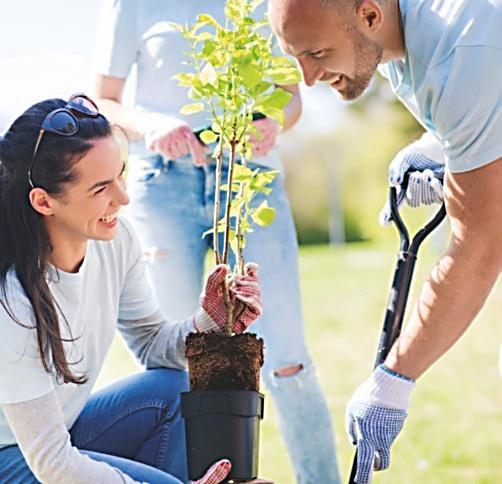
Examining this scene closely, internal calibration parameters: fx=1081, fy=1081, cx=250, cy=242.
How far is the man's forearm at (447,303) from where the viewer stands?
1.85 meters

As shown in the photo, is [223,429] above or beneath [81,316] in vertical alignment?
beneath

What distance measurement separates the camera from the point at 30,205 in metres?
1.96

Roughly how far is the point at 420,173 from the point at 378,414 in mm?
490

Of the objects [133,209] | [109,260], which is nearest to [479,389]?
[133,209]

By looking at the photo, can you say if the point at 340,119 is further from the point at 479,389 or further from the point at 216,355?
the point at 216,355

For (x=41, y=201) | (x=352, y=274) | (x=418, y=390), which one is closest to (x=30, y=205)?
(x=41, y=201)

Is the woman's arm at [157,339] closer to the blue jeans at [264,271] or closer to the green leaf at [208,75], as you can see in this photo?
the blue jeans at [264,271]

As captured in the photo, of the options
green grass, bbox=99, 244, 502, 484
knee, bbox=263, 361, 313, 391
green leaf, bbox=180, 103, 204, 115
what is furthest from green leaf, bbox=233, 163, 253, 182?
green grass, bbox=99, 244, 502, 484

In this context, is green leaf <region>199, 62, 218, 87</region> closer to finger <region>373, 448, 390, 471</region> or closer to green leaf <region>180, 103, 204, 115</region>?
green leaf <region>180, 103, 204, 115</region>

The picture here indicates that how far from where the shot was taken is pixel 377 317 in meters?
7.39

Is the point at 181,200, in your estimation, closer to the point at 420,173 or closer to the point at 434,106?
the point at 420,173

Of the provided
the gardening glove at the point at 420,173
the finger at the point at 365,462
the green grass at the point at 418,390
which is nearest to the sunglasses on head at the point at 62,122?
the gardening glove at the point at 420,173

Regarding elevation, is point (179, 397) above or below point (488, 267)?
below

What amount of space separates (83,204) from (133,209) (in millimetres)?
596
